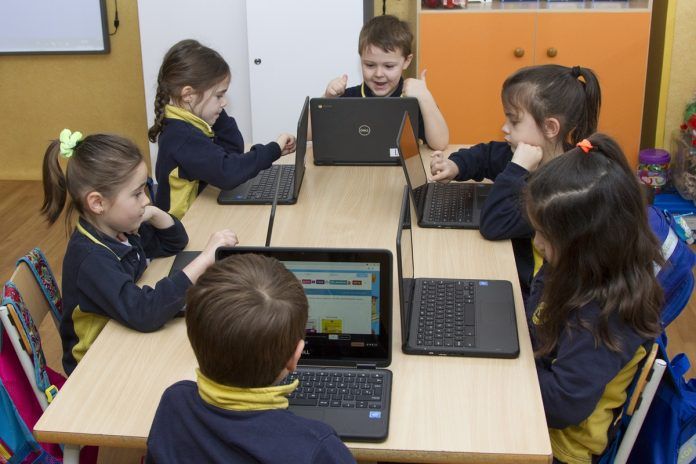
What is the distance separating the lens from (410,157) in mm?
A: 2326

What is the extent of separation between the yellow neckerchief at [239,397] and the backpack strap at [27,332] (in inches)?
28.5

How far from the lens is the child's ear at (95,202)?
200cm

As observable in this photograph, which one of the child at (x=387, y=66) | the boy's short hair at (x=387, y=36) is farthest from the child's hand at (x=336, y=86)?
the boy's short hair at (x=387, y=36)

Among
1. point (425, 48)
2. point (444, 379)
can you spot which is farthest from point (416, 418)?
point (425, 48)

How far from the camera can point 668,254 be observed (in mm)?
1903

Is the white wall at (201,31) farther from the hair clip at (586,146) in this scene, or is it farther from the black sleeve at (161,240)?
the hair clip at (586,146)

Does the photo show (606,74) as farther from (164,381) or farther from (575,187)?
(164,381)

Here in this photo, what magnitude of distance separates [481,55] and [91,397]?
2860 millimetres

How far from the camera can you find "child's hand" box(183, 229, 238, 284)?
1.86 m

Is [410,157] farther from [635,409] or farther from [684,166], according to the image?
[684,166]

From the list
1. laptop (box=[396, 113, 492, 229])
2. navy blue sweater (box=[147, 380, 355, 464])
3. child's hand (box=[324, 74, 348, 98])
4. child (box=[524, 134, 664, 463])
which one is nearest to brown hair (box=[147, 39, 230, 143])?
child's hand (box=[324, 74, 348, 98])

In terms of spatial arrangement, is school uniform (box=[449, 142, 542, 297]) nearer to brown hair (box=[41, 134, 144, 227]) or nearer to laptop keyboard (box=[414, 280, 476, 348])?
laptop keyboard (box=[414, 280, 476, 348])

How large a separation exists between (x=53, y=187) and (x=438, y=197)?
1.05 m

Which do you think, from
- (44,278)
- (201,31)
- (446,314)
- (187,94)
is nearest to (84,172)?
(44,278)
